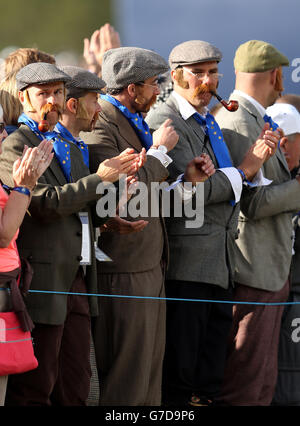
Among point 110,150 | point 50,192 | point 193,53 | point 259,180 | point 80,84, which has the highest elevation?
point 193,53

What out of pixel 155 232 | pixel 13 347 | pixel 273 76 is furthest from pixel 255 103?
pixel 13 347

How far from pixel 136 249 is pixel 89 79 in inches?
33.2

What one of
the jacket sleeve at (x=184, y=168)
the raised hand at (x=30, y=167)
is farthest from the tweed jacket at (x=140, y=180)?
the raised hand at (x=30, y=167)

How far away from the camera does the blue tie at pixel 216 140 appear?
18.3 ft

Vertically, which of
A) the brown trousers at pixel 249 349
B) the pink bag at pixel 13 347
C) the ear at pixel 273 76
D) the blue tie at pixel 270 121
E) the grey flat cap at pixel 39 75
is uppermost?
the grey flat cap at pixel 39 75

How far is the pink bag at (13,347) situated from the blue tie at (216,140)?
1679 millimetres

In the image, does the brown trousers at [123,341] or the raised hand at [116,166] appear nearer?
the raised hand at [116,166]

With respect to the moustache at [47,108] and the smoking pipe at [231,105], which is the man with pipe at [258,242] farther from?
the moustache at [47,108]

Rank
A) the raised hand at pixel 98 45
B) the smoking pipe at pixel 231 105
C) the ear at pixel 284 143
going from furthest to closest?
the raised hand at pixel 98 45 → the ear at pixel 284 143 → the smoking pipe at pixel 231 105

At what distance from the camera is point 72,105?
498 cm

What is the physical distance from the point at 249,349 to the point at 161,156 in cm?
142

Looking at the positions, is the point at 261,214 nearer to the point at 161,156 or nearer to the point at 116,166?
the point at 161,156

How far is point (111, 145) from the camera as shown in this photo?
17.0 ft

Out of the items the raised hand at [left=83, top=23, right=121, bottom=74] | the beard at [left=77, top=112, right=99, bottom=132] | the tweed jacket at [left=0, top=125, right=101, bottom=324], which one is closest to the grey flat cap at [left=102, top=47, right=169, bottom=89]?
the beard at [left=77, top=112, right=99, bottom=132]
